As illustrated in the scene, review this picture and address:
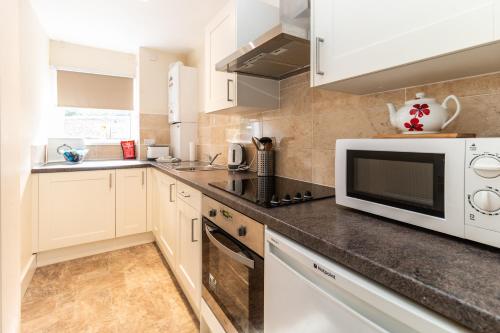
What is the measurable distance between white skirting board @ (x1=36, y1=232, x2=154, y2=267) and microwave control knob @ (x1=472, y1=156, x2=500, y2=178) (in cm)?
307

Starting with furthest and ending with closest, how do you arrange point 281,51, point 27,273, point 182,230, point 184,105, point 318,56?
point 184,105, point 27,273, point 182,230, point 281,51, point 318,56

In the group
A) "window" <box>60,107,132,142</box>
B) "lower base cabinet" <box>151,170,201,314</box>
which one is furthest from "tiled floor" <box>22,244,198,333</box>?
"window" <box>60,107,132,142</box>

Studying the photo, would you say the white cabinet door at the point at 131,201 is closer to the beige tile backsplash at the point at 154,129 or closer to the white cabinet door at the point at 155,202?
the white cabinet door at the point at 155,202

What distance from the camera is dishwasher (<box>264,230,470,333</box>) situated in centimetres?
51

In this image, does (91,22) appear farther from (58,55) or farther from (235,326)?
(235,326)

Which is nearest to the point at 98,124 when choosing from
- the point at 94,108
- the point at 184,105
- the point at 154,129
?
the point at 94,108

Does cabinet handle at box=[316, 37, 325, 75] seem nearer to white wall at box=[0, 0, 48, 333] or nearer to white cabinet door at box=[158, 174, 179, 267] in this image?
white wall at box=[0, 0, 48, 333]

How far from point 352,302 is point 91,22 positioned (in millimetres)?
3248

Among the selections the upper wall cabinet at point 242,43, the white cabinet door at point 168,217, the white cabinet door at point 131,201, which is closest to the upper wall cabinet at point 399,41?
the upper wall cabinet at point 242,43

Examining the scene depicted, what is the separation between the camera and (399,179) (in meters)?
0.83

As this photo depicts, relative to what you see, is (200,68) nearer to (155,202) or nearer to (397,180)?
(155,202)

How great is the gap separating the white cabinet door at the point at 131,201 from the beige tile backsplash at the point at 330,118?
138cm

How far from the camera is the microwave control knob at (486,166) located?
58cm

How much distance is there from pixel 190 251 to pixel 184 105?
80.1 inches
